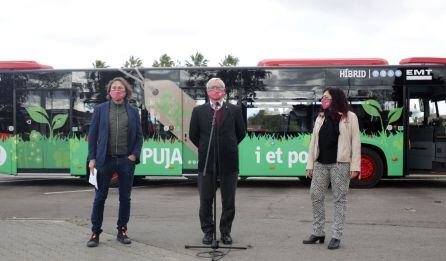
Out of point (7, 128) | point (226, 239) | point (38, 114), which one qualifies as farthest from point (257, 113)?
point (7, 128)

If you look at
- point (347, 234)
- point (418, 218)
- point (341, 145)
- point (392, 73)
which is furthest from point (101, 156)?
point (392, 73)

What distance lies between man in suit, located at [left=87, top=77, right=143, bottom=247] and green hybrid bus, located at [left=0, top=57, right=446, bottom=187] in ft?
18.8

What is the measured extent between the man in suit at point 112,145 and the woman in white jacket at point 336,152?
211cm

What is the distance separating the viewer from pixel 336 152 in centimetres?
582

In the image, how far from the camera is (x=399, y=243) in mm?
6137

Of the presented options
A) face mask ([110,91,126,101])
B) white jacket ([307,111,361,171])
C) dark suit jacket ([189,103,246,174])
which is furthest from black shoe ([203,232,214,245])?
face mask ([110,91,126,101])

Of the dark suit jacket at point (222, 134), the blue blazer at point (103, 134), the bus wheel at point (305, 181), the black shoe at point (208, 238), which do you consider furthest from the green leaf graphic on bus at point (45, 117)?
the black shoe at point (208, 238)

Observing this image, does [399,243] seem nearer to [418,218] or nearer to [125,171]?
[418,218]

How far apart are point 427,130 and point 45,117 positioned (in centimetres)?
887

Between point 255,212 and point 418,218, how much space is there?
2.48m

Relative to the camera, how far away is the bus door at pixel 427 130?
11719 mm

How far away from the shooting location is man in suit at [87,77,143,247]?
19.5 feet

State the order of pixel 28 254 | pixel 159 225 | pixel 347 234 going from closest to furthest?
pixel 28 254 → pixel 347 234 → pixel 159 225

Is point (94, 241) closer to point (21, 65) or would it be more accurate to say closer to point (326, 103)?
point (326, 103)
